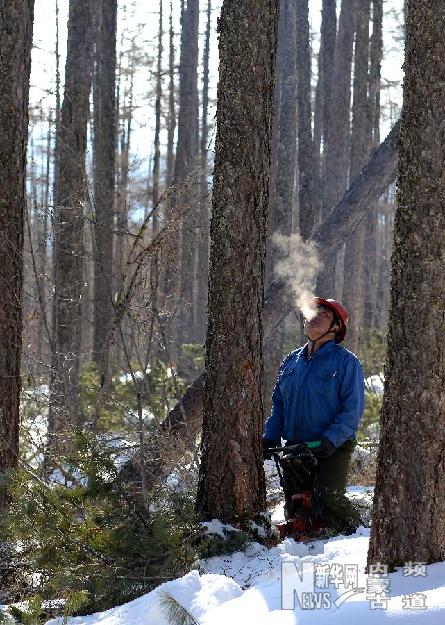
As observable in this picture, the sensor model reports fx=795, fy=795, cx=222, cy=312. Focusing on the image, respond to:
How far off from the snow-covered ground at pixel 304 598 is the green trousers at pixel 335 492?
755mm

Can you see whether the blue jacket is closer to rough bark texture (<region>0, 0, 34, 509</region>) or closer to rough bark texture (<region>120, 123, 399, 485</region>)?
rough bark texture (<region>0, 0, 34, 509</region>)

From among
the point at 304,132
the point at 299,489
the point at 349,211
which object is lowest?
the point at 299,489

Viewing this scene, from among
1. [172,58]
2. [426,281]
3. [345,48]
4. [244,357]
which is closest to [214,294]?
[244,357]

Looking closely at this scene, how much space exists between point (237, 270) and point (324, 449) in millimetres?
1316

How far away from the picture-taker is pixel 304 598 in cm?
A: 366

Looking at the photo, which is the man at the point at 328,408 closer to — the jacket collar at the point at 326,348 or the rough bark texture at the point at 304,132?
the jacket collar at the point at 326,348

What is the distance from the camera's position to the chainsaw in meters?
5.35

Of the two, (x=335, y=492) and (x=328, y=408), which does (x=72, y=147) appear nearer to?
(x=328, y=408)

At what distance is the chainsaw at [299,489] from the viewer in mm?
5352

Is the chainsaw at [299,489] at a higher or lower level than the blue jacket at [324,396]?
lower

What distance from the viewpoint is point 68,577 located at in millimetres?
4453

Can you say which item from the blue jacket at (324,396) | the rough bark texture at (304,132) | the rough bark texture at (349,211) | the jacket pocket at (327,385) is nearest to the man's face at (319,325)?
the blue jacket at (324,396)

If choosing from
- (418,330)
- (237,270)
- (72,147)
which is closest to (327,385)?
(237,270)

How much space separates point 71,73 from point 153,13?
70.3 feet
